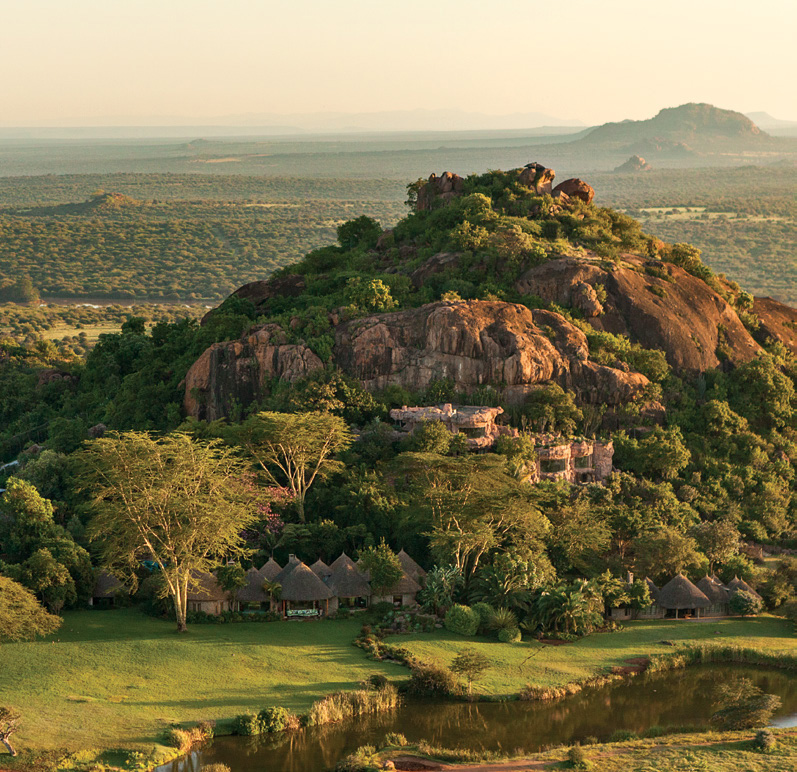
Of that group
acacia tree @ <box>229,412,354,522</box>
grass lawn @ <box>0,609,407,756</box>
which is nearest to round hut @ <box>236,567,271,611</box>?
grass lawn @ <box>0,609,407,756</box>

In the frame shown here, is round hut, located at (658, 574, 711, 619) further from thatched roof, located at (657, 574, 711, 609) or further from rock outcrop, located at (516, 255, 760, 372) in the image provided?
rock outcrop, located at (516, 255, 760, 372)

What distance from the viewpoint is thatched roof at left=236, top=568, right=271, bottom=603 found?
4409 cm

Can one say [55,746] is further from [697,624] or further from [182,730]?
[697,624]

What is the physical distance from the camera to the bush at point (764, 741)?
33.4m

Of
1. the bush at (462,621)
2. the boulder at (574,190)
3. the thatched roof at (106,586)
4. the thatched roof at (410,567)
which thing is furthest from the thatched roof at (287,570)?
the boulder at (574,190)

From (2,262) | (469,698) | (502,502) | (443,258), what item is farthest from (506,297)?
(2,262)

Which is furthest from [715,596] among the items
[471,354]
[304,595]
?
[471,354]

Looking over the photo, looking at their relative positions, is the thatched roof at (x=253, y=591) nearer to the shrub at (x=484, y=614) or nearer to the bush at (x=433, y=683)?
the shrub at (x=484, y=614)

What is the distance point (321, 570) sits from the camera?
45281mm

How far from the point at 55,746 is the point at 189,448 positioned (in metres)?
14.3

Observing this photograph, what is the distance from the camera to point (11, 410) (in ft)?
230

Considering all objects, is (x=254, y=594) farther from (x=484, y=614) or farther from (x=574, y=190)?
(x=574, y=190)

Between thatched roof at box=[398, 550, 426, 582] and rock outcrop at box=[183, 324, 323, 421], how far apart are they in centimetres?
1279

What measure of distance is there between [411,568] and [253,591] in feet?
19.7
